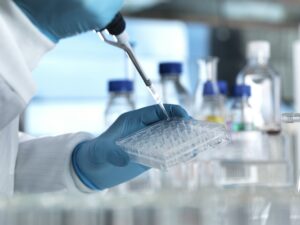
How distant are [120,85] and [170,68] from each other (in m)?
0.13

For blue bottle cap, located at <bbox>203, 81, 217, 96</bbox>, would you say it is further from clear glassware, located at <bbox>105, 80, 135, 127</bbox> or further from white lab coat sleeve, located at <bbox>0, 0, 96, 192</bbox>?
white lab coat sleeve, located at <bbox>0, 0, 96, 192</bbox>

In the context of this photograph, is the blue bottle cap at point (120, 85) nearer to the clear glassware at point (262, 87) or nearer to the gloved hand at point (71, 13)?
the clear glassware at point (262, 87)

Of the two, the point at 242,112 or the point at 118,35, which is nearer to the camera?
the point at 118,35

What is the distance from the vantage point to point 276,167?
4.18 ft

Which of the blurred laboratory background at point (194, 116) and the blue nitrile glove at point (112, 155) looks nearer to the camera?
the blurred laboratory background at point (194, 116)

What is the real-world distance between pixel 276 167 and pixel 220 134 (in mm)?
579

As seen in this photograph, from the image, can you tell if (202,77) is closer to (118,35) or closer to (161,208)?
(118,35)

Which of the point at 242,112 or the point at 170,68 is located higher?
the point at 170,68

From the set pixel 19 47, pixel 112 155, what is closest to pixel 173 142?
pixel 112 155

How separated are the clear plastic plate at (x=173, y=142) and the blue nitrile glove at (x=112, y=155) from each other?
0.12 feet

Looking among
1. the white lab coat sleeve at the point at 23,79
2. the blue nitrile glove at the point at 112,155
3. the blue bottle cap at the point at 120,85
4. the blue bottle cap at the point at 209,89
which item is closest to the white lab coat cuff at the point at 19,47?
the white lab coat sleeve at the point at 23,79

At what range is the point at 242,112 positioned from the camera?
1.27 meters

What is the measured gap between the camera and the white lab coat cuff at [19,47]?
0.75 metres

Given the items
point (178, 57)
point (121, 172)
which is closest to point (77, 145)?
point (121, 172)
